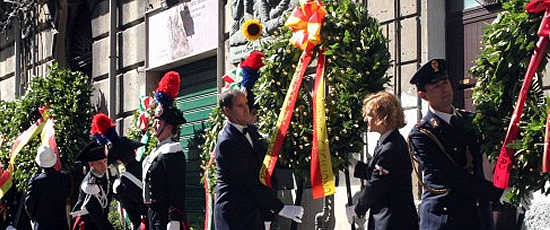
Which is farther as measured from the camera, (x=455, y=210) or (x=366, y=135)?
(x=366, y=135)

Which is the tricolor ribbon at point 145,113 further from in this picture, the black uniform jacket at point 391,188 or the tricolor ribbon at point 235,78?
the black uniform jacket at point 391,188

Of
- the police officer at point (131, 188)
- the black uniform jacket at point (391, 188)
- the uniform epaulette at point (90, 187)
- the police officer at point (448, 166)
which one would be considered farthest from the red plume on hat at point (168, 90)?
the police officer at point (448, 166)

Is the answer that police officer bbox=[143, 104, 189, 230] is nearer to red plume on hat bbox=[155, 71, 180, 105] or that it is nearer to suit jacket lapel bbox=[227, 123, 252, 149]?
red plume on hat bbox=[155, 71, 180, 105]

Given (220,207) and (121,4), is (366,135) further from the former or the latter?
(121,4)

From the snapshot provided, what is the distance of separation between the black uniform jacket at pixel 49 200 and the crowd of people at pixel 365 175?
2.58 ft

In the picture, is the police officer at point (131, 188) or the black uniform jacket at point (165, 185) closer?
the black uniform jacket at point (165, 185)

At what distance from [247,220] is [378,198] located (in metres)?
→ 1.18

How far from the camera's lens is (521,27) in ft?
21.1

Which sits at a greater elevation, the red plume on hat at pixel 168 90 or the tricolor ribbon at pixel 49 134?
the red plume on hat at pixel 168 90

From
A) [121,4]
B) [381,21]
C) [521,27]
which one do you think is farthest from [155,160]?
[121,4]

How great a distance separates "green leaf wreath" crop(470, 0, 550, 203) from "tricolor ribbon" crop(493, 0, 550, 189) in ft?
0.17

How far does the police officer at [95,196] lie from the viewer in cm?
1024

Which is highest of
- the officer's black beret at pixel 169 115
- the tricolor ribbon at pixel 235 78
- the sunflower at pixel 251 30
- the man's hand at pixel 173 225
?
the sunflower at pixel 251 30

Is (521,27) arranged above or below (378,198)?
above
